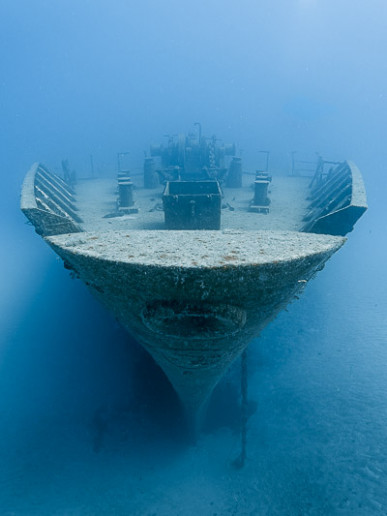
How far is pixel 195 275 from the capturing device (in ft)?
7.78

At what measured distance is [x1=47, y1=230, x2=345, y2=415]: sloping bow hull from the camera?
94.7 inches

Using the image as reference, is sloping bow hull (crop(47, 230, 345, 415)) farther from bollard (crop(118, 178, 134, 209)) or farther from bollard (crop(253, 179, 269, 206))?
bollard (crop(118, 178, 134, 209))

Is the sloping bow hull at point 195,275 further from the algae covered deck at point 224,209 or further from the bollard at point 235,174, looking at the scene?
the bollard at point 235,174

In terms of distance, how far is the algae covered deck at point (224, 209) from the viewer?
25.2ft

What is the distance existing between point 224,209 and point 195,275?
7.29 m

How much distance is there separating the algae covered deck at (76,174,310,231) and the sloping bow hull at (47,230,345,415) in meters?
4.32

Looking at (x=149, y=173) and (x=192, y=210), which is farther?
(x=149, y=173)

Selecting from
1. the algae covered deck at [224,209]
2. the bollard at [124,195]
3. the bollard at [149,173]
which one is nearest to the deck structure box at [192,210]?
the algae covered deck at [224,209]

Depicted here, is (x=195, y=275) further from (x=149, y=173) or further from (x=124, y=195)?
(x=149, y=173)

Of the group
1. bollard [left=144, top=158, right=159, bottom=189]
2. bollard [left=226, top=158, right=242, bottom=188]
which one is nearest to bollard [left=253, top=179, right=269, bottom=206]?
bollard [left=226, top=158, right=242, bottom=188]

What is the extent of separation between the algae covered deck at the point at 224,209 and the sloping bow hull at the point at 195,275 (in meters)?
4.32

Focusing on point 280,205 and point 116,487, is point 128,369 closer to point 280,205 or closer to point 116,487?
point 116,487

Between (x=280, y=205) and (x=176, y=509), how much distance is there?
870 cm

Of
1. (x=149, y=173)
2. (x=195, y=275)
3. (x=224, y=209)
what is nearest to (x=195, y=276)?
(x=195, y=275)
